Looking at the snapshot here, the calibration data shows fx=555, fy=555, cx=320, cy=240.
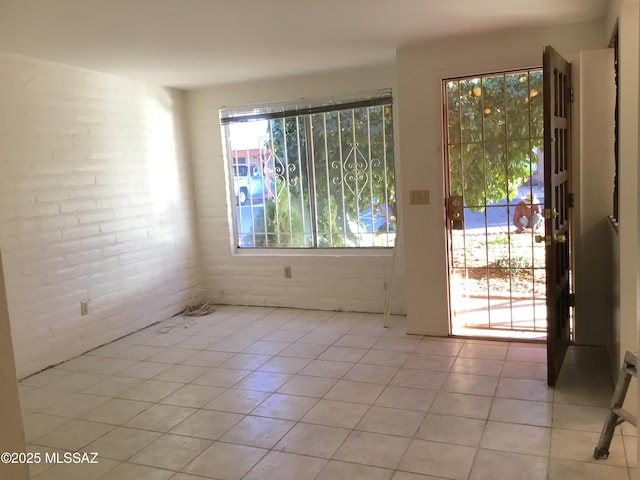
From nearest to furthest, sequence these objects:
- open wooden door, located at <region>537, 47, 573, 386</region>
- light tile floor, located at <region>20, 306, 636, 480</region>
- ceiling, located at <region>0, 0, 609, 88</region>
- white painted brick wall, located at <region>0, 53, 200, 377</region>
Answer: light tile floor, located at <region>20, 306, 636, 480</region>, ceiling, located at <region>0, 0, 609, 88</region>, open wooden door, located at <region>537, 47, 573, 386</region>, white painted brick wall, located at <region>0, 53, 200, 377</region>

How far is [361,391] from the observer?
3281 mm

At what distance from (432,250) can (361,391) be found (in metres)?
1.38

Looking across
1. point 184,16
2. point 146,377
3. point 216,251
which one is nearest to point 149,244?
point 216,251

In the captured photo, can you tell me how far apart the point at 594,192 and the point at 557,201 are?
584 millimetres

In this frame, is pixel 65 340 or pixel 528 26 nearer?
pixel 528 26

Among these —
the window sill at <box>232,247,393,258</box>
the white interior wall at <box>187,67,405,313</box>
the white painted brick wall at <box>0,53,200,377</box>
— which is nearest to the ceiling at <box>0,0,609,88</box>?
the white painted brick wall at <box>0,53,200,377</box>

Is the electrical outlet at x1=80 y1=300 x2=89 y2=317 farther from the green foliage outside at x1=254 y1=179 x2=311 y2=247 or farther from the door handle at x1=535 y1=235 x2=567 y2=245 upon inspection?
the door handle at x1=535 y1=235 x2=567 y2=245

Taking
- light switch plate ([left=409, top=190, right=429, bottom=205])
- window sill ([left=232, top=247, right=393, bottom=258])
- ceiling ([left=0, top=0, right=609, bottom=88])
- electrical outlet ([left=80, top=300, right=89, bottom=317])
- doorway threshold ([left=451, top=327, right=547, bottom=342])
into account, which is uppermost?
ceiling ([left=0, top=0, right=609, bottom=88])

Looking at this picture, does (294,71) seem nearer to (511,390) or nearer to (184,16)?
(184,16)

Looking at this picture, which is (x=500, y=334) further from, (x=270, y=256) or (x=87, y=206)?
(x=87, y=206)

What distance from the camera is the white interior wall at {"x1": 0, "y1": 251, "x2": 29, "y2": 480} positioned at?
3.11ft

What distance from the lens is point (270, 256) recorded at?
5391 mm

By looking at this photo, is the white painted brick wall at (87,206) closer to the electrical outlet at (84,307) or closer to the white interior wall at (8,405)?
the electrical outlet at (84,307)

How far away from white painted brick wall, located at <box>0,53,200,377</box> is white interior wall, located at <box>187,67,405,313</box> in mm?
185
